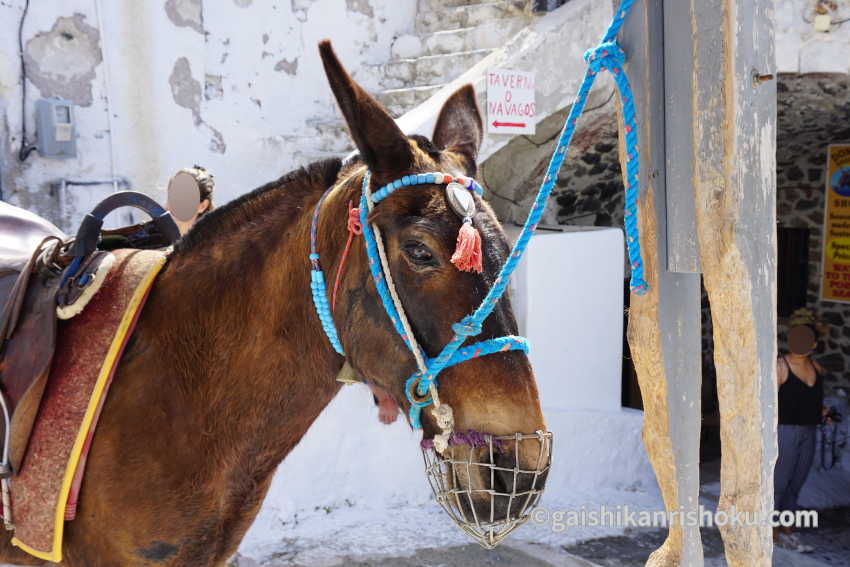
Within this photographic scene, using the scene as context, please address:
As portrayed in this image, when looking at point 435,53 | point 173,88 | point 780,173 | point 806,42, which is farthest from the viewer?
point 780,173

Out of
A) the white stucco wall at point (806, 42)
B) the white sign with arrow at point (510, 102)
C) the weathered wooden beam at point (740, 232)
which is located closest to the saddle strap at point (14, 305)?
the weathered wooden beam at point (740, 232)

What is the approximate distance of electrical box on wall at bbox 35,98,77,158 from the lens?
4750mm

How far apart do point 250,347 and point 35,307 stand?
0.58 meters

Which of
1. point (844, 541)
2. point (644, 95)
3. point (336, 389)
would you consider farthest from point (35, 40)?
point (844, 541)

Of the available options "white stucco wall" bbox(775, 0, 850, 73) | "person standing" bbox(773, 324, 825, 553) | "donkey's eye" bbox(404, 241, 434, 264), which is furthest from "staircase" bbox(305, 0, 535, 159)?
"donkey's eye" bbox(404, 241, 434, 264)

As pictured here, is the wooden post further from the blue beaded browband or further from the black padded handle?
the black padded handle

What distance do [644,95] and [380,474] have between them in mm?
3667

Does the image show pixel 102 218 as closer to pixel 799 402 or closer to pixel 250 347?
pixel 250 347

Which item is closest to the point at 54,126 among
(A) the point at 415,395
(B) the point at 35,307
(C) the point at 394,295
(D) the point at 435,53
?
(D) the point at 435,53

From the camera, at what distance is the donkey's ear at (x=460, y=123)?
1962mm

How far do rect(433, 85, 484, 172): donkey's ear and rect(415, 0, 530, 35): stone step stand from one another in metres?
4.43

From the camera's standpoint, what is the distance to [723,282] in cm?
145

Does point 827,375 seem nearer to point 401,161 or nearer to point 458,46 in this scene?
point 458,46

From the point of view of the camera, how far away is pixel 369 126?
1.60 m
